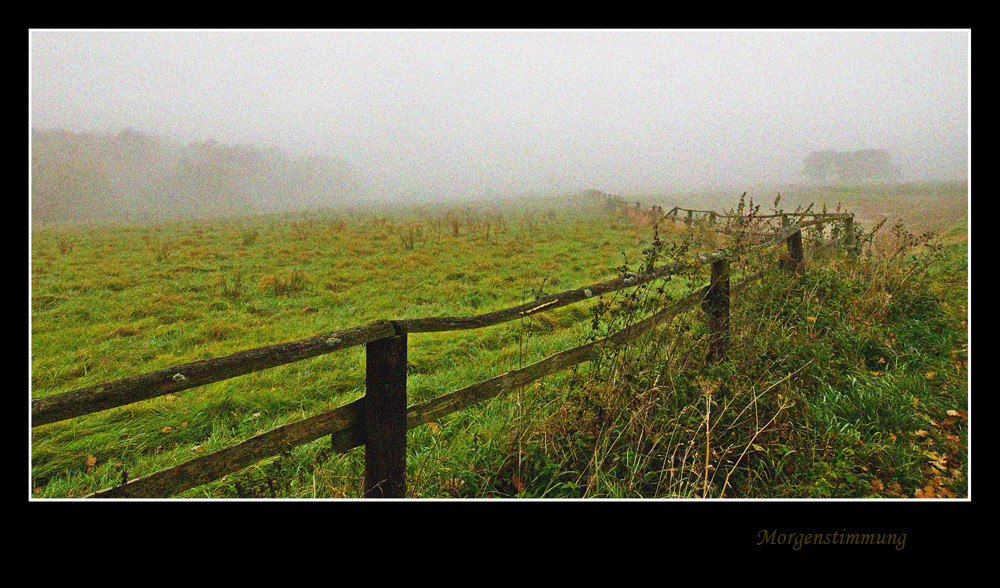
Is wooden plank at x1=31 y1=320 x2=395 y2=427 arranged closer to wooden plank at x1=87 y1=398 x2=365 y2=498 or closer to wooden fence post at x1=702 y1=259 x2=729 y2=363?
wooden plank at x1=87 y1=398 x2=365 y2=498

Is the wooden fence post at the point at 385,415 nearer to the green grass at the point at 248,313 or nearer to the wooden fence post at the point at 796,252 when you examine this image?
the green grass at the point at 248,313

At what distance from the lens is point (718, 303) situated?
4621 millimetres

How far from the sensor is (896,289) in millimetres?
5918

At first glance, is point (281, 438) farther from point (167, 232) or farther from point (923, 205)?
point (923, 205)

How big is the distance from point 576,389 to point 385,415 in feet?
5.01

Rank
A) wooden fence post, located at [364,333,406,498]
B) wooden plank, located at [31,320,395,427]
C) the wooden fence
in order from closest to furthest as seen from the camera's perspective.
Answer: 1. wooden plank, located at [31,320,395,427]
2. the wooden fence
3. wooden fence post, located at [364,333,406,498]

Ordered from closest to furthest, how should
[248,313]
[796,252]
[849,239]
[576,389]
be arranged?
[576,389] → [796,252] → [849,239] → [248,313]

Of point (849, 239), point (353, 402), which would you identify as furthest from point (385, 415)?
point (849, 239)

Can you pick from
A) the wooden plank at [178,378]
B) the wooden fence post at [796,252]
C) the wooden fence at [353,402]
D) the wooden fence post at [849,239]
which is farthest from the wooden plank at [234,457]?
the wooden fence post at [849,239]

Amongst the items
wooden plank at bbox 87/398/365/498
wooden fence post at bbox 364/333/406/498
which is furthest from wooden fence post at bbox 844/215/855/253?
wooden plank at bbox 87/398/365/498

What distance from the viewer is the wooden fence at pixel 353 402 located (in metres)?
1.73

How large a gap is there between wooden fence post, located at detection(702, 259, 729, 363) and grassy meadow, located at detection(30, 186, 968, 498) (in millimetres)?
158

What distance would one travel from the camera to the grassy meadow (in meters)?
2.92

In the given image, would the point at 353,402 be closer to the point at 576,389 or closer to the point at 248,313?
the point at 576,389
